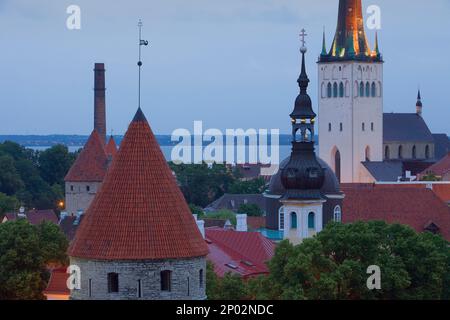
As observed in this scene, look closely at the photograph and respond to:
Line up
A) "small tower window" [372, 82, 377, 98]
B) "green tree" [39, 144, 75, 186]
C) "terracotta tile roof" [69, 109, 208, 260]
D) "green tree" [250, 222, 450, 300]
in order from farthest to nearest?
"green tree" [39, 144, 75, 186] → "small tower window" [372, 82, 377, 98] → "green tree" [250, 222, 450, 300] → "terracotta tile roof" [69, 109, 208, 260]

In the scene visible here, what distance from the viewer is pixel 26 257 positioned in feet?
155

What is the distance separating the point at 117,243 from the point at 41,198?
7981 cm

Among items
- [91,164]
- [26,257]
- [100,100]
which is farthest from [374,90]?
[26,257]

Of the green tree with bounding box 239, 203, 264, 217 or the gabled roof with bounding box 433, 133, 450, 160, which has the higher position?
the gabled roof with bounding box 433, 133, 450, 160

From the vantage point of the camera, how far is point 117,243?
3209 centimetres

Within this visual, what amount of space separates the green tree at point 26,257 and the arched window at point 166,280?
13.0 metres

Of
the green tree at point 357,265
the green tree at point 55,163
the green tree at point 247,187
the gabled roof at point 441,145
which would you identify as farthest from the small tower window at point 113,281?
the gabled roof at point 441,145

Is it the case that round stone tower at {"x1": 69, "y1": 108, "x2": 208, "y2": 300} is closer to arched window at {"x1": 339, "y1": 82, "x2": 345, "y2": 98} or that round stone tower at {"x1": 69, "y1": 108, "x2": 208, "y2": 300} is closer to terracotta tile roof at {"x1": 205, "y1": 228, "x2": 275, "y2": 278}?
terracotta tile roof at {"x1": 205, "y1": 228, "x2": 275, "y2": 278}

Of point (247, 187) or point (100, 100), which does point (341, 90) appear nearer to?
point (247, 187)

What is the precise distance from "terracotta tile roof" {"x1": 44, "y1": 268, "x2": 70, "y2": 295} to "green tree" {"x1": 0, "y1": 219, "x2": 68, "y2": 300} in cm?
112

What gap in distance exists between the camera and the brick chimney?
296ft

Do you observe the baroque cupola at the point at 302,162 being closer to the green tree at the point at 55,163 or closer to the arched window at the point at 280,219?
the arched window at the point at 280,219

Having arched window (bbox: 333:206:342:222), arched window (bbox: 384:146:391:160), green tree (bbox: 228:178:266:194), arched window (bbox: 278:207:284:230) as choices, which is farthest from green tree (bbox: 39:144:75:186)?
arched window (bbox: 333:206:342:222)
